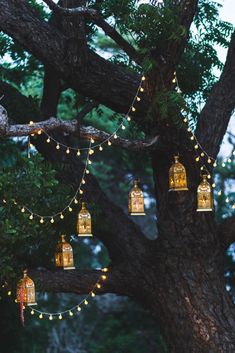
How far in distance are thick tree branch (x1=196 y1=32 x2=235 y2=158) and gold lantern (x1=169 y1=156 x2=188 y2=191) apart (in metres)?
0.61

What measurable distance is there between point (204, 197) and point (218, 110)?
98cm

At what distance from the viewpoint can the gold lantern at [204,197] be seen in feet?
25.5

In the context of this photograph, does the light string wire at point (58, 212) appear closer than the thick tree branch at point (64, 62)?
No

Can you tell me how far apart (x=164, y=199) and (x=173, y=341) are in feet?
4.07

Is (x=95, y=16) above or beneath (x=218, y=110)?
above

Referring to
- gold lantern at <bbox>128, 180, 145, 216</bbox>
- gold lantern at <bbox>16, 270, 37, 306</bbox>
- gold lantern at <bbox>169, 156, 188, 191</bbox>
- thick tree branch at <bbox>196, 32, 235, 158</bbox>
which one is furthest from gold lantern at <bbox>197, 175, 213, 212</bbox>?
gold lantern at <bbox>16, 270, 37, 306</bbox>

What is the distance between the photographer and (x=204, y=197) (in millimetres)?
7766

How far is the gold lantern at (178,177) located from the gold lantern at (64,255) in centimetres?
103

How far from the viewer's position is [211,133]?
27.5 ft

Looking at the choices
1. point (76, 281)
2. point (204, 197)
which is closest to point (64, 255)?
point (76, 281)

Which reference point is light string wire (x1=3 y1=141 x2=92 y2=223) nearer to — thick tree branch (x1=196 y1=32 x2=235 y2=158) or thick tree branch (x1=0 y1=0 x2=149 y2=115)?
thick tree branch (x1=0 y1=0 x2=149 y2=115)

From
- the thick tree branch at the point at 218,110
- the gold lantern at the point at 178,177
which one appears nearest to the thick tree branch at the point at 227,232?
the thick tree branch at the point at 218,110

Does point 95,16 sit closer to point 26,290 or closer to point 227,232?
point 26,290

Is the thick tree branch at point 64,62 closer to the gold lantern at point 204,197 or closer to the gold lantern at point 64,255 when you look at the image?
the gold lantern at point 204,197
